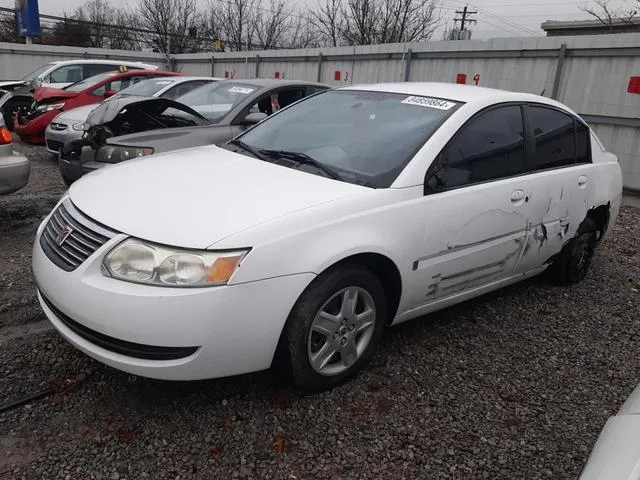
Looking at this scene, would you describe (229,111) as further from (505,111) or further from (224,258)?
(224,258)

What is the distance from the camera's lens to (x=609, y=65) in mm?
7910

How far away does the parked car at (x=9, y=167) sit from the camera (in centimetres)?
458

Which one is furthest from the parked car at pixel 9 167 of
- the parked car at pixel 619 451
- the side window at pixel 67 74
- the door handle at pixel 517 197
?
the side window at pixel 67 74

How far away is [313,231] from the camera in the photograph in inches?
98.0

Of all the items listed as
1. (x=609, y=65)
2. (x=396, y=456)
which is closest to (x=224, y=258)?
(x=396, y=456)

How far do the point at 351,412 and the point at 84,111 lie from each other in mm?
7186

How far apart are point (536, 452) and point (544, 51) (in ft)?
25.6

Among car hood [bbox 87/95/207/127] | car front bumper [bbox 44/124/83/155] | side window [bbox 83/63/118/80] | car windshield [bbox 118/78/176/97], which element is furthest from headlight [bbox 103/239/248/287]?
side window [bbox 83/63/118/80]

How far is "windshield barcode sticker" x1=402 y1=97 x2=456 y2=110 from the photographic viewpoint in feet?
11.0

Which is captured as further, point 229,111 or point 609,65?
point 609,65

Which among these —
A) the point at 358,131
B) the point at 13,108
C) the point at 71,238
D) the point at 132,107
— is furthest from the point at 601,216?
the point at 13,108

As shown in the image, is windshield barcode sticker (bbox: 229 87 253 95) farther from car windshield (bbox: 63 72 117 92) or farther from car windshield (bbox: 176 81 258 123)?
car windshield (bbox: 63 72 117 92)

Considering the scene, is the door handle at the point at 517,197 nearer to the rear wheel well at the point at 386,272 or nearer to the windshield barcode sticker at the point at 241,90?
the rear wheel well at the point at 386,272

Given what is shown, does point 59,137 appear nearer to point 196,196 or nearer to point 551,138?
point 196,196
